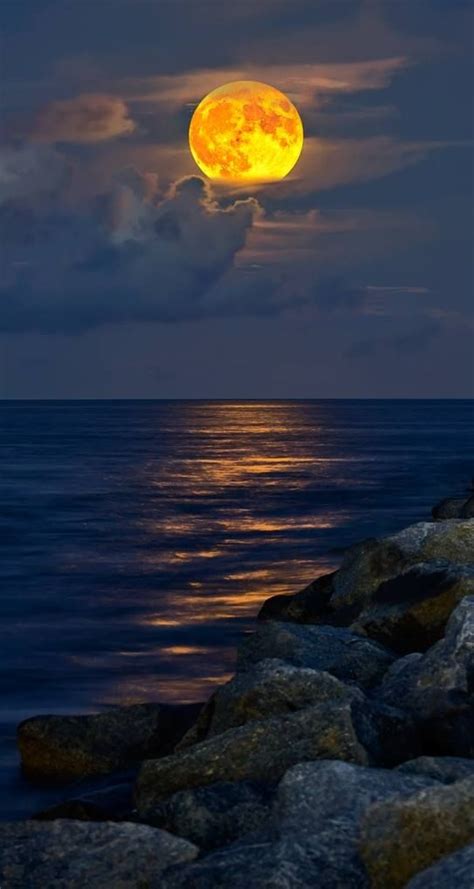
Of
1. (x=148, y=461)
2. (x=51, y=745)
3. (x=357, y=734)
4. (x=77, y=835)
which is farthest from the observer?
(x=148, y=461)

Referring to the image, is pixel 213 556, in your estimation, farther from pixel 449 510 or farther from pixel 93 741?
pixel 93 741

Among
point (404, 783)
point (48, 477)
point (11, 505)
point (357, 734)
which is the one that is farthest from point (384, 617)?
point (48, 477)

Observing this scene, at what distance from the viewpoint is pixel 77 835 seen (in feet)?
25.1

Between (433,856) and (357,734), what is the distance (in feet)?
6.25

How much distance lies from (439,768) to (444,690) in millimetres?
1840

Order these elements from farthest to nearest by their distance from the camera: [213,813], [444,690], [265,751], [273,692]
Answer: [444,690], [273,692], [265,751], [213,813]

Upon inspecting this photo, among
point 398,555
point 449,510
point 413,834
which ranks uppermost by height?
point 449,510

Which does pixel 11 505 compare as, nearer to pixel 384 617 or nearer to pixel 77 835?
pixel 384 617

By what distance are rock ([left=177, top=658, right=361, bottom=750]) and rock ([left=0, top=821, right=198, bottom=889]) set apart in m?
2.14

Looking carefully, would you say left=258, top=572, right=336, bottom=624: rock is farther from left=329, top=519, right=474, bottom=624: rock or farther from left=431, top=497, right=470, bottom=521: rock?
left=431, top=497, right=470, bottom=521: rock

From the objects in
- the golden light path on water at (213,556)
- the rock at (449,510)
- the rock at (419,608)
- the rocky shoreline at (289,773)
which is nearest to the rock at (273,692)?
the rocky shoreline at (289,773)

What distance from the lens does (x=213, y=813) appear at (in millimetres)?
7930

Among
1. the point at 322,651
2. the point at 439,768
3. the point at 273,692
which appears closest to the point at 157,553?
the point at 322,651

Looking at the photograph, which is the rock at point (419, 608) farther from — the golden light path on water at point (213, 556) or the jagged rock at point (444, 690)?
the golden light path on water at point (213, 556)
